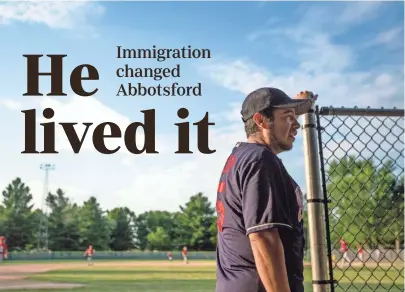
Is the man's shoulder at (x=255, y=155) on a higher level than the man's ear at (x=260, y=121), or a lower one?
lower

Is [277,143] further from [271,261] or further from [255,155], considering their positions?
[271,261]

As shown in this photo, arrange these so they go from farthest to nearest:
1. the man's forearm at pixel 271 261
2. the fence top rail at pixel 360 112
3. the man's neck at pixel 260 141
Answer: the fence top rail at pixel 360 112, the man's neck at pixel 260 141, the man's forearm at pixel 271 261

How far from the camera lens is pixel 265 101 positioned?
79.1 inches

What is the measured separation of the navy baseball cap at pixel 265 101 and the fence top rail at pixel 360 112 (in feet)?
3.05

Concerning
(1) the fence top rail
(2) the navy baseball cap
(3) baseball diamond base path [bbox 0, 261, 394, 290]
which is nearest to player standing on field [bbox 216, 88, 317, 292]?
(2) the navy baseball cap

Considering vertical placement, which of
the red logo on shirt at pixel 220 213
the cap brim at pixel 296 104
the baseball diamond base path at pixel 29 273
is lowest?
the baseball diamond base path at pixel 29 273

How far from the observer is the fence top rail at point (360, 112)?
2.97 metres

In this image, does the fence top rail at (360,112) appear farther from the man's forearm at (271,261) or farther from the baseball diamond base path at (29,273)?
the baseball diamond base path at (29,273)

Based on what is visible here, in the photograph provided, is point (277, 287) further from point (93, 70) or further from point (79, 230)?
point (79, 230)

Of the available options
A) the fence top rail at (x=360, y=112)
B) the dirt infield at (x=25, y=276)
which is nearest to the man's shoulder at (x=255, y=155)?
the fence top rail at (x=360, y=112)

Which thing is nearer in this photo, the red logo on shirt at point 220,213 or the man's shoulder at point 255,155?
the man's shoulder at point 255,155

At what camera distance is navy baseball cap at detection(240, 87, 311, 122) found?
201 centimetres

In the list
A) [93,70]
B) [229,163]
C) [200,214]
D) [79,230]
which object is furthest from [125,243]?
[229,163]

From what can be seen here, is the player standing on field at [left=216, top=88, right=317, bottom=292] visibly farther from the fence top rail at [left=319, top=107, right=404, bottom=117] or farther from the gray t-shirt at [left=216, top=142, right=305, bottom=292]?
the fence top rail at [left=319, top=107, right=404, bottom=117]
